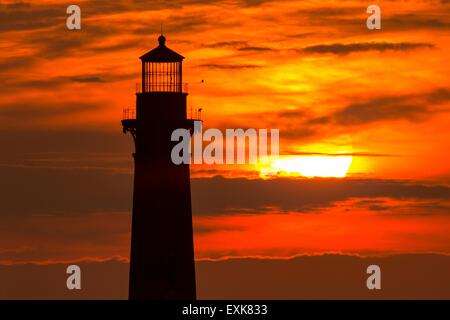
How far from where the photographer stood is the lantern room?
2156 inches

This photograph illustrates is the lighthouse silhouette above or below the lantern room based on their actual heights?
below

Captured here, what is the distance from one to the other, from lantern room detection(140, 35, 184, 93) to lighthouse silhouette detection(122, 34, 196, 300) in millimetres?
264

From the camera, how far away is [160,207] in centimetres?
5391

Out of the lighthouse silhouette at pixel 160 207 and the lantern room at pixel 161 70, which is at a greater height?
the lantern room at pixel 161 70

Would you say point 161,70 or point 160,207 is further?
point 161,70

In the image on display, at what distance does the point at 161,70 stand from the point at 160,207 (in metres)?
5.71

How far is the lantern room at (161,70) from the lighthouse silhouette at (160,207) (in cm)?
26

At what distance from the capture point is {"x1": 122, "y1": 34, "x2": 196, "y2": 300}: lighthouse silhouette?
53.7m

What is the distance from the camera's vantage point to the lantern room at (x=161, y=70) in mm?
54750

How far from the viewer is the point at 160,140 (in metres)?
54.1
